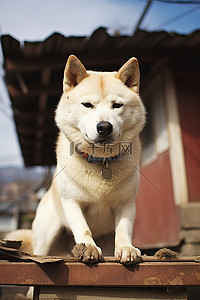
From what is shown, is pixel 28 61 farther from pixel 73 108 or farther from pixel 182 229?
pixel 182 229

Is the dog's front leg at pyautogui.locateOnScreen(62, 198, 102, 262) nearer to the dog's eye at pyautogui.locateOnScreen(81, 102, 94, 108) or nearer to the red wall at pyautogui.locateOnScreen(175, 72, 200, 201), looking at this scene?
the dog's eye at pyautogui.locateOnScreen(81, 102, 94, 108)

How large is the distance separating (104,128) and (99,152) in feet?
1.00

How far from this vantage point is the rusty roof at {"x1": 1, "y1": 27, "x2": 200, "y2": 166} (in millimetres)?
4004

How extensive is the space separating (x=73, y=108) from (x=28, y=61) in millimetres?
2554

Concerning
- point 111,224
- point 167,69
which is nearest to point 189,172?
point 167,69

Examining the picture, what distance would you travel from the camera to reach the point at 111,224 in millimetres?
2344

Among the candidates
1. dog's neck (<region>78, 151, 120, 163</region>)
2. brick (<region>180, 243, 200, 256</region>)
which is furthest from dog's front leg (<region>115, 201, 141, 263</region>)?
brick (<region>180, 243, 200, 256</region>)

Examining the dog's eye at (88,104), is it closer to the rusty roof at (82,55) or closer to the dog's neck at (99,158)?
the dog's neck at (99,158)

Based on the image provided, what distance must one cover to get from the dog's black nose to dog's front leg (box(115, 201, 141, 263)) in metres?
0.58

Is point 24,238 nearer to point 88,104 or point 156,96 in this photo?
point 88,104

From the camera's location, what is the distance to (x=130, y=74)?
215 centimetres

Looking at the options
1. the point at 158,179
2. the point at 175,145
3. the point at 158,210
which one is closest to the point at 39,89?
the point at 175,145

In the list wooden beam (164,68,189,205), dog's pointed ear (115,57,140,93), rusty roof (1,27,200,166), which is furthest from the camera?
wooden beam (164,68,189,205)

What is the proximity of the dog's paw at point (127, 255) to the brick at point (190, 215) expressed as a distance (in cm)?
272
